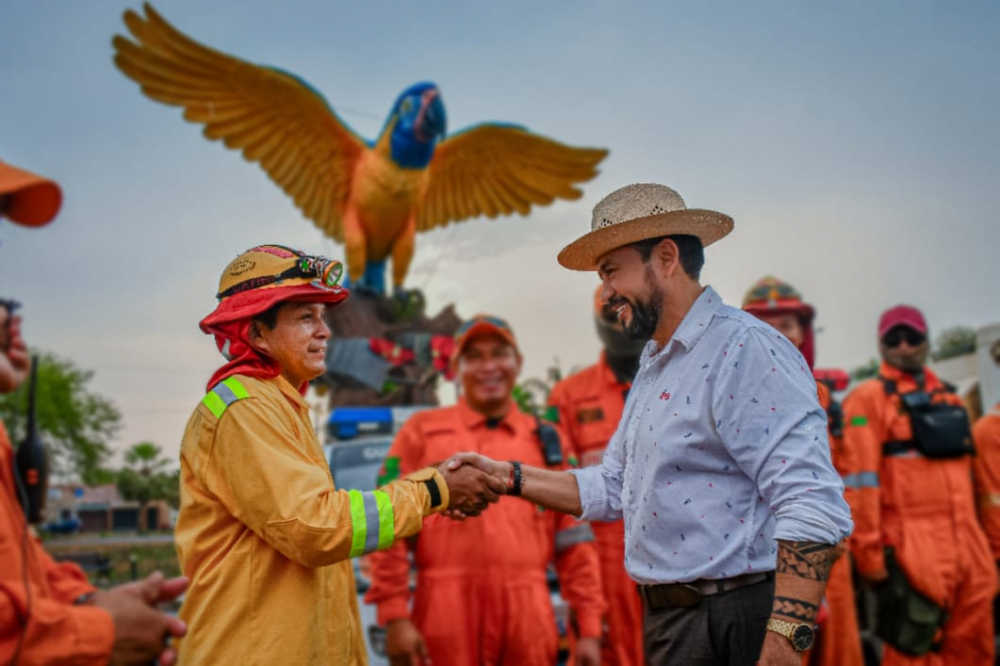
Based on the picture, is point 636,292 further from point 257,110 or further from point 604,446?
point 257,110

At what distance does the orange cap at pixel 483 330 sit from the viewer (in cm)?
473

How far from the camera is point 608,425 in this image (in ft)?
17.0

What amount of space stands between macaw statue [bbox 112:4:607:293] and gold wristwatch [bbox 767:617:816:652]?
727 cm

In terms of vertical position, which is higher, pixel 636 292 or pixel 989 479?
pixel 636 292

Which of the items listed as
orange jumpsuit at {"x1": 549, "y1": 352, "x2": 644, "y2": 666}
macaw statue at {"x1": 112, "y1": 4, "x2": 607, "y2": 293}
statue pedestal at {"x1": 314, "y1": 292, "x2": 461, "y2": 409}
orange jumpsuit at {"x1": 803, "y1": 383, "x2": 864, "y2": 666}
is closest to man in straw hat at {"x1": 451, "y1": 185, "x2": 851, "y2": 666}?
orange jumpsuit at {"x1": 549, "y1": 352, "x2": 644, "y2": 666}

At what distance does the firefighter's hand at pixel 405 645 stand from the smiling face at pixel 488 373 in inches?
45.3

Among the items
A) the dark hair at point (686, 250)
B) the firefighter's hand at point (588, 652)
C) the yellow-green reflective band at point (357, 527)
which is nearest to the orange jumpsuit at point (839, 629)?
the firefighter's hand at point (588, 652)

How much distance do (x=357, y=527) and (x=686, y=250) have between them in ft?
4.47

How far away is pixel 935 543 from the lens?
5.51 m

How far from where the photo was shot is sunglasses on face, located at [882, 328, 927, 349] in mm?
5719

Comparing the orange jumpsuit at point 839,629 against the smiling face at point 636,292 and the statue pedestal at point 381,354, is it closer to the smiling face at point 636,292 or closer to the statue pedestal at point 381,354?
the smiling face at point 636,292

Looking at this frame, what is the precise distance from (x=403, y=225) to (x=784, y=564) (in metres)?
7.74

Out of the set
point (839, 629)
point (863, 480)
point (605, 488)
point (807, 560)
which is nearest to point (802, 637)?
point (807, 560)

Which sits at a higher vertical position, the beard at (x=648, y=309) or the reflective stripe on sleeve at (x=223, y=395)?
the beard at (x=648, y=309)
